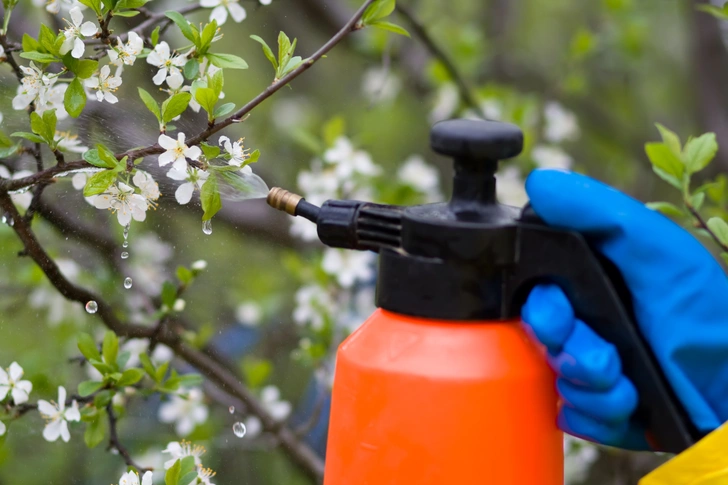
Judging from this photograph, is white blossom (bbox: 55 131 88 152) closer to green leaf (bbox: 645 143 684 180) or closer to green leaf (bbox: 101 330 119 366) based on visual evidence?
green leaf (bbox: 101 330 119 366)

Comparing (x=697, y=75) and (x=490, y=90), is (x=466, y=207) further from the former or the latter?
(x=697, y=75)

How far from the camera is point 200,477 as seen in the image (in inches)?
24.5

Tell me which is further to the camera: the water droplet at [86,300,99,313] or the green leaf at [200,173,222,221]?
the water droplet at [86,300,99,313]

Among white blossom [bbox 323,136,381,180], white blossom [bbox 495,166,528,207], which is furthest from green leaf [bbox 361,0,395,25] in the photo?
white blossom [bbox 495,166,528,207]

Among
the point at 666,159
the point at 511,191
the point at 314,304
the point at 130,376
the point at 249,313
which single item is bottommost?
the point at 249,313

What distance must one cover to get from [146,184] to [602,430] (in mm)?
371

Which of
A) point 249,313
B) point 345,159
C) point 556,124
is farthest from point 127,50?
point 556,124

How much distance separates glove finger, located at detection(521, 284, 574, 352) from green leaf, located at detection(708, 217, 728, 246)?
23 cm

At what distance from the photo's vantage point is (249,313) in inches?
55.7

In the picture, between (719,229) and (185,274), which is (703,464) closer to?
(719,229)

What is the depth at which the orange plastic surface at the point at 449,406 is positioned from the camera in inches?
19.7

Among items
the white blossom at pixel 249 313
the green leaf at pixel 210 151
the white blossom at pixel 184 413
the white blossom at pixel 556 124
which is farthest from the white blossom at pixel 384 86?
the green leaf at pixel 210 151

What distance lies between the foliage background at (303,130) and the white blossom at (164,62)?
96 millimetres

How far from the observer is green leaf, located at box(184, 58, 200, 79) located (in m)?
0.59
